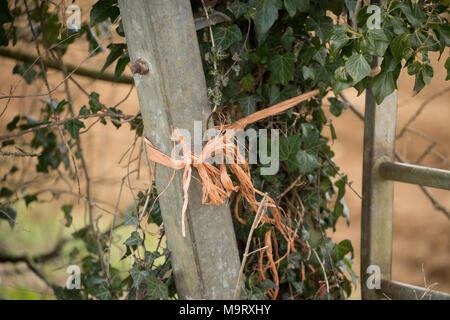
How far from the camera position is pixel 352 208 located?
4148 millimetres

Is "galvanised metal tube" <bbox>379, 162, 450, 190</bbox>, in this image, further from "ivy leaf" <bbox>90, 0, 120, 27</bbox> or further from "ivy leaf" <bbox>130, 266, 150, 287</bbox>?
"ivy leaf" <bbox>90, 0, 120, 27</bbox>

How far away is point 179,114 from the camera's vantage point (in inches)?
41.0

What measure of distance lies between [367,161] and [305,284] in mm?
385

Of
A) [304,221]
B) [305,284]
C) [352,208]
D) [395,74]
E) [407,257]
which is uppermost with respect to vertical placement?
[395,74]

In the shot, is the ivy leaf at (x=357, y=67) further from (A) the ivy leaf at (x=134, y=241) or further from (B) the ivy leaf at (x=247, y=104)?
(A) the ivy leaf at (x=134, y=241)

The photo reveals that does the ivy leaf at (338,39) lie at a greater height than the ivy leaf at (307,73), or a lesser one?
greater

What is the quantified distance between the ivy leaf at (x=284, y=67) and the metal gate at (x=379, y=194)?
0.95ft

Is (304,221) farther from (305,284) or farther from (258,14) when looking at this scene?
(258,14)

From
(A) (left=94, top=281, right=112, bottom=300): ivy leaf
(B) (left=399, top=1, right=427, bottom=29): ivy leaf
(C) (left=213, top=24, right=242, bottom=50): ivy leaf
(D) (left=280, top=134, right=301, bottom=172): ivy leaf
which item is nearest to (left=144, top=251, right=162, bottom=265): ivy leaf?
(A) (left=94, top=281, right=112, bottom=300): ivy leaf

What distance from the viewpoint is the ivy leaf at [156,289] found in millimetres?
1146

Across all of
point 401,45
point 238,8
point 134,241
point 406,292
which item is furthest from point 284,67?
point 406,292

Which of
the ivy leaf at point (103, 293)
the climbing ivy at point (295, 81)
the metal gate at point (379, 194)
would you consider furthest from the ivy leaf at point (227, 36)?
the ivy leaf at point (103, 293)

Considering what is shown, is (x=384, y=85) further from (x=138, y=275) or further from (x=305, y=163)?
(x=138, y=275)
